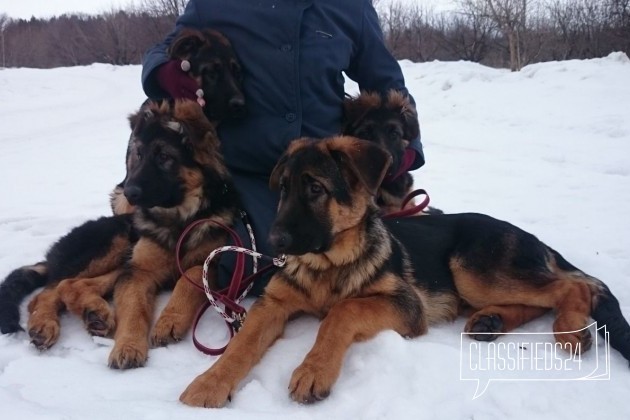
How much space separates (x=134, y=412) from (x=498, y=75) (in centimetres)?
1999

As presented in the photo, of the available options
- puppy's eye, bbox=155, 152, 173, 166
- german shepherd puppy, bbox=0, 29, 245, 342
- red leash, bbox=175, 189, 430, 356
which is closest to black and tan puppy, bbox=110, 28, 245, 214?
german shepherd puppy, bbox=0, 29, 245, 342

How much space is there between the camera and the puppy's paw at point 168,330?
3443 millimetres

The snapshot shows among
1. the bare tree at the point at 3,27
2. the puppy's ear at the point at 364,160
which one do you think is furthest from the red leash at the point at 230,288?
the bare tree at the point at 3,27

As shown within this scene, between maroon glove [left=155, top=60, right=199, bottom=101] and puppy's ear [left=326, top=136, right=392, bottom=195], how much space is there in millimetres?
1688

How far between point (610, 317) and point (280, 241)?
2068mm

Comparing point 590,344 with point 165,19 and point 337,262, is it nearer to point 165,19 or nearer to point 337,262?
point 337,262

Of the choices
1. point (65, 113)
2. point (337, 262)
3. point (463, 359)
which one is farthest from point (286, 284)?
point (65, 113)

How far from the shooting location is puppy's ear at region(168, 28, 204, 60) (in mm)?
4520

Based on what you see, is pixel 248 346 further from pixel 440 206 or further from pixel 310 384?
pixel 440 206

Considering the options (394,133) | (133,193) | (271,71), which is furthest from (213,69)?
(394,133)

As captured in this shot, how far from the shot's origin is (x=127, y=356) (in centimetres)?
313

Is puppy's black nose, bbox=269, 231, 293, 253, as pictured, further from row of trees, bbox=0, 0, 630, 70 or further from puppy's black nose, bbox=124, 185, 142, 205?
row of trees, bbox=0, 0, 630, 70

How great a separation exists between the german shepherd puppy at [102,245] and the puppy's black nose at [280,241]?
1.37 meters

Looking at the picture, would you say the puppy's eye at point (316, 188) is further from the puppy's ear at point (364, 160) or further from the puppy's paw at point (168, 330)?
the puppy's paw at point (168, 330)
